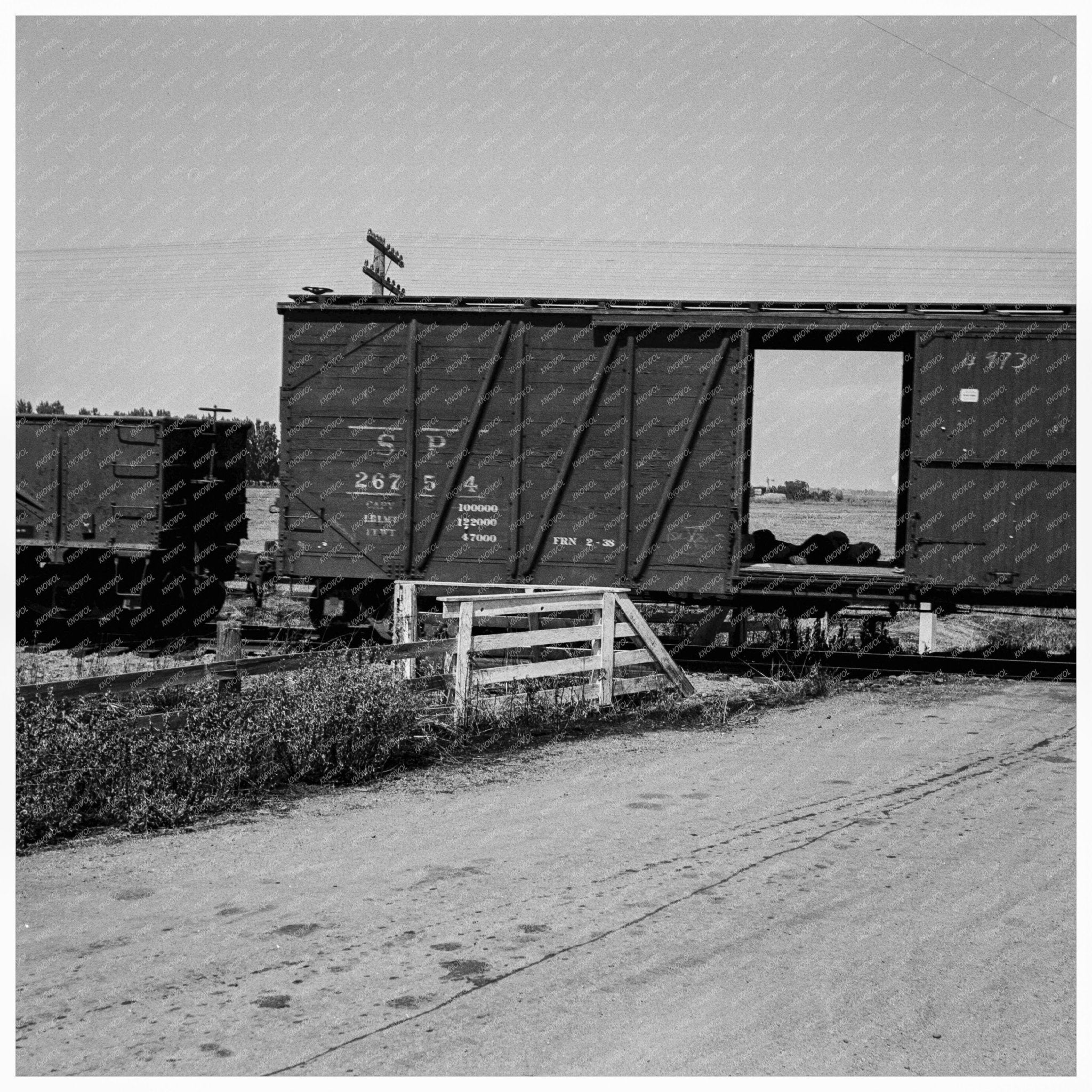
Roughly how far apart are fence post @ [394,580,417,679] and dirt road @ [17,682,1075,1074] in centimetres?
259

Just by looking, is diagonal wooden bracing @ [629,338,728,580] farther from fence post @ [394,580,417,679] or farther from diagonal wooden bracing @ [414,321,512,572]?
fence post @ [394,580,417,679]

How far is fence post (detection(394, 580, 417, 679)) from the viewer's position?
36.2ft

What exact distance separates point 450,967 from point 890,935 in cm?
212

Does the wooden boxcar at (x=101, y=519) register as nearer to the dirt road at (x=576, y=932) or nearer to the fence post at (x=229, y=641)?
the fence post at (x=229, y=641)

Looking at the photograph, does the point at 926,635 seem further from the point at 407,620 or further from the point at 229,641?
the point at 229,641

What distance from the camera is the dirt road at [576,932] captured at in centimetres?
438

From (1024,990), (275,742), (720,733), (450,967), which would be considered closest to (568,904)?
A: (450,967)

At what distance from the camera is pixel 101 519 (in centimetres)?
1581

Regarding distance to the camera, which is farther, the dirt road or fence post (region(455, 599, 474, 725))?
fence post (region(455, 599, 474, 725))

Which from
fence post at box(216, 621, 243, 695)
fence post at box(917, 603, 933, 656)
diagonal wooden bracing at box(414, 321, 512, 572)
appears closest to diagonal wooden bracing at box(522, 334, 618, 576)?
diagonal wooden bracing at box(414, 321, 512, 572)

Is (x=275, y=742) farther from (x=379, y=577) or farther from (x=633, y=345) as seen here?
(x=633, y=345)

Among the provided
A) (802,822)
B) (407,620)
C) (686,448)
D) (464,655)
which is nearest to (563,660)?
(464,655)

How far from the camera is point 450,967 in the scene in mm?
5023

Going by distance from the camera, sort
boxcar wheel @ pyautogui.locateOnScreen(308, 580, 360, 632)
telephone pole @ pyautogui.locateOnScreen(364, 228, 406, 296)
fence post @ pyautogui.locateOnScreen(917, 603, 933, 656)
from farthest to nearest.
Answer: telephone pole @ pyautogui.locateOnScreen(364, 228, 406, 296), fence post @ pyautogui.locateOnScreen(917, 603, 933, 656), boxcar wheel @ pyautogui.locateOnScreen(308, 580, 360, 632)
